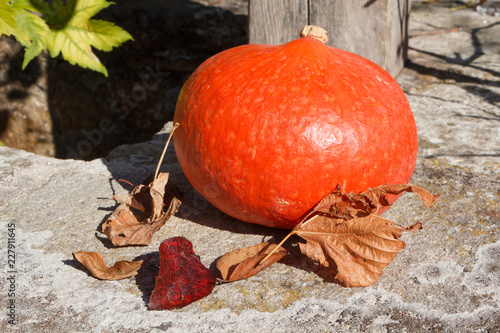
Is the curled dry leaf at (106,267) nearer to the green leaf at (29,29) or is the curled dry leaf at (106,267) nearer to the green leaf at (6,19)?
the green leaf at (6,19)

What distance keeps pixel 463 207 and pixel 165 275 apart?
1385 millimetres

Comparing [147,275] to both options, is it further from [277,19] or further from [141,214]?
[277,19]

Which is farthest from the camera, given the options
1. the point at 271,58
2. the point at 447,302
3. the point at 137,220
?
the point at 137,220

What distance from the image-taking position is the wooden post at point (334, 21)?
10.5 ft

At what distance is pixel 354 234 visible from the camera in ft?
5.95

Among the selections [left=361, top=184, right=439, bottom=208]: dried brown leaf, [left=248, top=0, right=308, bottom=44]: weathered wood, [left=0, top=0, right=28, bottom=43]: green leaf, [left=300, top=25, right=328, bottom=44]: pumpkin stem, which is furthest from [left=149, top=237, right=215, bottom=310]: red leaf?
[left=248, top=0, right=308, bottom=44]: weathered wood

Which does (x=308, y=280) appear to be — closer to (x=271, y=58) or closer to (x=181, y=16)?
(x=271, y=58)

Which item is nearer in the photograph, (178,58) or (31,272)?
(31,272)

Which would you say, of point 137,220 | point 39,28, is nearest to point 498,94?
point 137,220

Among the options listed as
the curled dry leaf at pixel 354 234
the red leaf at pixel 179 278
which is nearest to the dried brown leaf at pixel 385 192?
the curled dry leaf at pixel 354 234

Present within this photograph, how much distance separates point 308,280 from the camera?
1.83m

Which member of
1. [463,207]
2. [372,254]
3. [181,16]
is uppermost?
[181,16]

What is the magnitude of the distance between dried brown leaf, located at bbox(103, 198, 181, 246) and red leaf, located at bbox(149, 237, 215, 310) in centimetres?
30

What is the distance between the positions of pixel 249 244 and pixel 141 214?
547 millimetres
